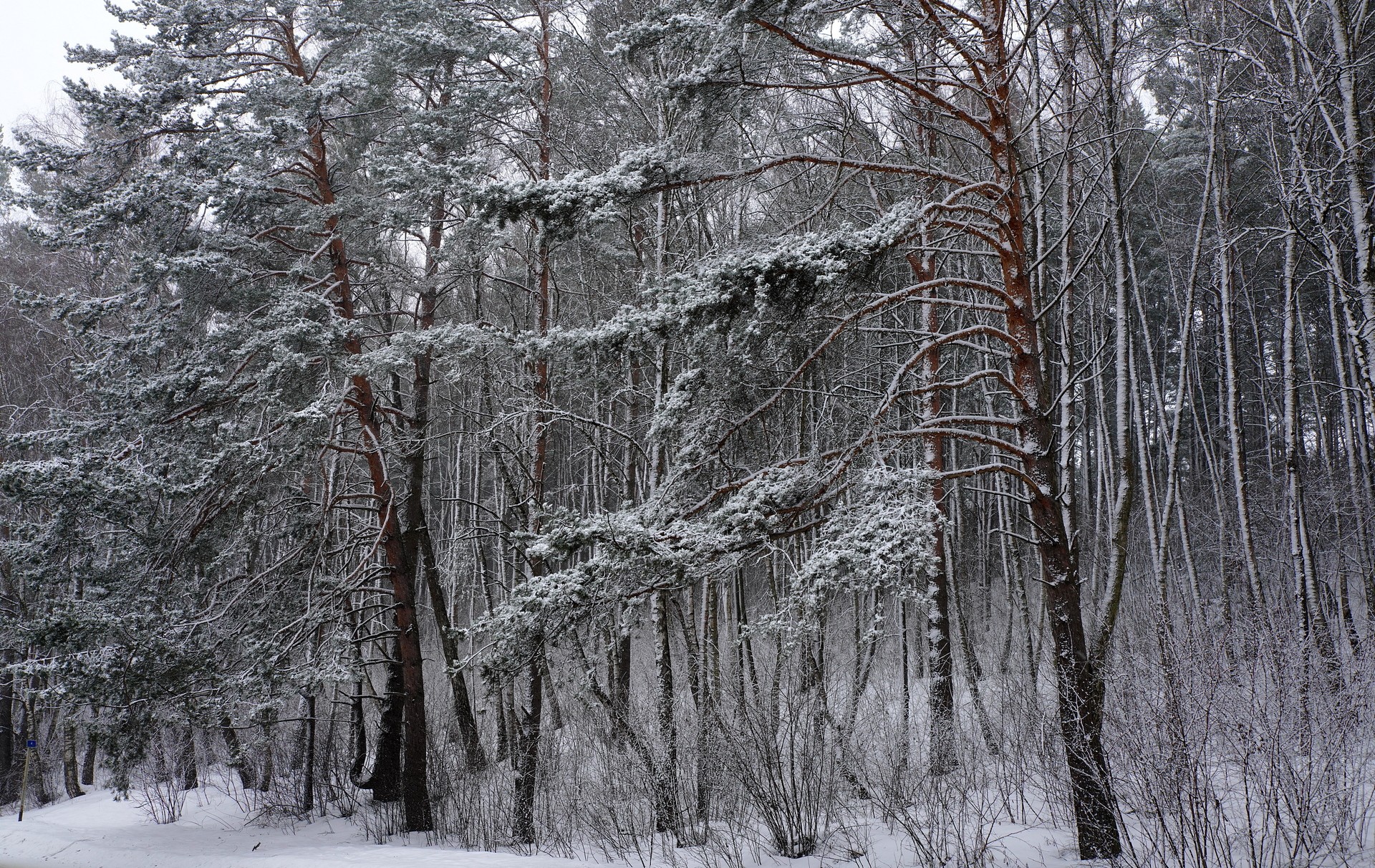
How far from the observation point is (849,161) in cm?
509

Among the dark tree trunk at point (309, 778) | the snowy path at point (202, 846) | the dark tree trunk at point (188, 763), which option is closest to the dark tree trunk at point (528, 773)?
the snowy path at point (202, 846)

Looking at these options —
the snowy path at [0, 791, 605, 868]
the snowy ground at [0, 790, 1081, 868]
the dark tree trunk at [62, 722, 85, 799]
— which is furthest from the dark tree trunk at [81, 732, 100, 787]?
the snowy path at [0, 791, 605, 868]

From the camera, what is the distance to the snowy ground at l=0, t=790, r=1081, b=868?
6168mm

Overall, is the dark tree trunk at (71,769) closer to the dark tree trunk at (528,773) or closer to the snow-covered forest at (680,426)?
the snow-covered forest at (680,426)

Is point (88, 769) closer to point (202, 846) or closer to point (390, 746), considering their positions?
point (202, 846)

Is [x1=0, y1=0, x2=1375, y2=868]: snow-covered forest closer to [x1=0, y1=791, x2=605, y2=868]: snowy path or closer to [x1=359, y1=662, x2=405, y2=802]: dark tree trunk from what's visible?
[x1=359, y1=662, x2=405, y2=802]: dark tree trunk

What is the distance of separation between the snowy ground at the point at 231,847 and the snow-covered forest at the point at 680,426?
29cm

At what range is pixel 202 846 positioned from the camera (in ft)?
30.8

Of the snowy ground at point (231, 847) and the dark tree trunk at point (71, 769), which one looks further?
the dark tree trunk at point (71, 769)

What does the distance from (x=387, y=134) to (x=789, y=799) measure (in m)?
8.51

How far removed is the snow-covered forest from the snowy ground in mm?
287

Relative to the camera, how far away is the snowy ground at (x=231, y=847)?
6168 millimetres

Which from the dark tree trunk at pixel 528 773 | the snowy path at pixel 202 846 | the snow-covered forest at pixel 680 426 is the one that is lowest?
the snowy path at pixel 202 846

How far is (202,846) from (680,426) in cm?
829
